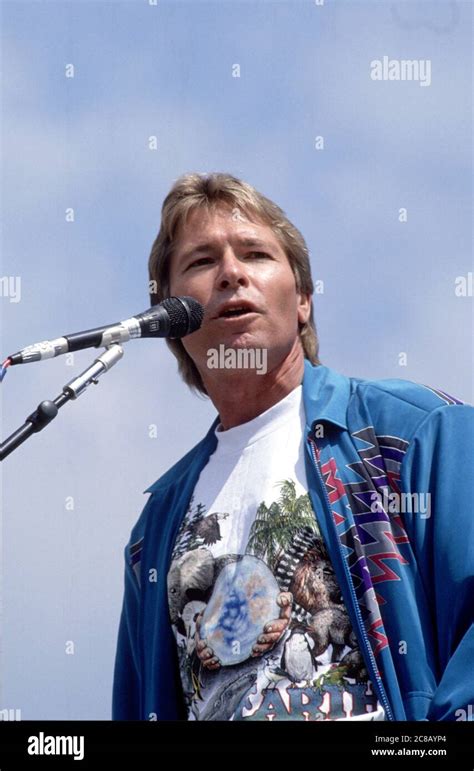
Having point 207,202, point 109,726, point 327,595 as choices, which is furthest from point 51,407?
point 207,202

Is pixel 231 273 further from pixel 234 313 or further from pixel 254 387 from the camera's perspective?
pixel 254 387

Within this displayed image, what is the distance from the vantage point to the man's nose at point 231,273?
3.88 metres

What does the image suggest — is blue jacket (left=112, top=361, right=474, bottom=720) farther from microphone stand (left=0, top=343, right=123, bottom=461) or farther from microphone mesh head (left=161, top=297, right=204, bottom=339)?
microphone stand (left=0, top=343, right=123, bottom=461)

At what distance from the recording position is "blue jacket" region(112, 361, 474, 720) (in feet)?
10.1

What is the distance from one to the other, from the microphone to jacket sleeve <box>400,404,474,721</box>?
0.72 metres

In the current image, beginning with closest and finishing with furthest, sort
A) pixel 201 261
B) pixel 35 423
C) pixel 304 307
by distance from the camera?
pixel 35 423 → pixel 201 261 → pixel 304 307

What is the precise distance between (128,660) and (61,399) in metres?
1.50

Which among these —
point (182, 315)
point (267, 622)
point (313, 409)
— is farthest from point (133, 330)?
point (267, 622)

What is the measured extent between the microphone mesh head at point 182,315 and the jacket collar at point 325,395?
49 centimetres

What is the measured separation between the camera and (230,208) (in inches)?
164

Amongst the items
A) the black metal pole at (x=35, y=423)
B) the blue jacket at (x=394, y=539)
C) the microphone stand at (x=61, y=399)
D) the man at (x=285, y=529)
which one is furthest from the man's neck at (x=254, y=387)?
the black metal pole at (x=35, y=423)

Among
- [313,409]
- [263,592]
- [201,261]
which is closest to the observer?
[263,592]

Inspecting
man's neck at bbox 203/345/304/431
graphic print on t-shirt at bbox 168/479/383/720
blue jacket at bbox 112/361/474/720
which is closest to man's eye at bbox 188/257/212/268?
man's neck at bbox 203/345/304/431

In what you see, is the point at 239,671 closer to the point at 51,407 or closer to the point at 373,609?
the point at 373,609
